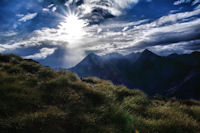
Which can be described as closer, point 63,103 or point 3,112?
point 3,112

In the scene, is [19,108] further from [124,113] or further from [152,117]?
[152,117]

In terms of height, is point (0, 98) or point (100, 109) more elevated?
point (0, 98)

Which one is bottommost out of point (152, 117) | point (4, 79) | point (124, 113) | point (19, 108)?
point (152, 117)

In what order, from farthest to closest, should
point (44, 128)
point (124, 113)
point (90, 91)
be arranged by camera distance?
point (90, 91) < point (124, 113) < point (44, 128)

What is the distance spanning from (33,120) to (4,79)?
394 cm

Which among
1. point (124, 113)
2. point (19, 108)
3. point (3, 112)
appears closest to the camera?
point (3, 112)

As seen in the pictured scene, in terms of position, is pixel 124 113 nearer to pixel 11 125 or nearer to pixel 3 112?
pixel 11 125

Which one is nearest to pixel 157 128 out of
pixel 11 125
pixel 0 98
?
pixel 11 125

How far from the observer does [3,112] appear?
404 centimetres

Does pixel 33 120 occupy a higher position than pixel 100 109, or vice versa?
pixel 33 120

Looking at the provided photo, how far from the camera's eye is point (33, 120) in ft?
12.6

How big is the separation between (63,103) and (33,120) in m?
1.63

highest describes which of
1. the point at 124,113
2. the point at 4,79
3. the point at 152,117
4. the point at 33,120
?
the point at 4,79

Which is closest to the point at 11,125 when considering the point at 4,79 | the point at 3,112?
the point at 3,112
